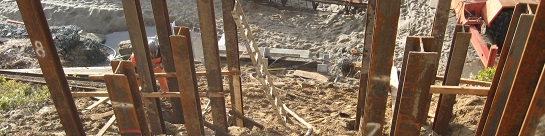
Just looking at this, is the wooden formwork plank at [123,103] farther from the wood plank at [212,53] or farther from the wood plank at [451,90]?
the wood plank at [451,90]

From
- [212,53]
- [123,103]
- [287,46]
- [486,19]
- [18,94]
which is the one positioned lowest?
[287,46]

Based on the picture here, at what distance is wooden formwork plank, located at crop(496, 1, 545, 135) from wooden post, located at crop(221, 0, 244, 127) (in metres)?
2.77

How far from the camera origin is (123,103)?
150 inches

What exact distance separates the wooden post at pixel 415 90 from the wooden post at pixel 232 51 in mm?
2085

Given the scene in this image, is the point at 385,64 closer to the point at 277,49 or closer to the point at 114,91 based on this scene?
the point at 114,91

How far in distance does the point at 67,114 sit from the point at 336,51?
7.11 metres

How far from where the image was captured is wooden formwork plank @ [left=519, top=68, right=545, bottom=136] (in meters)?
2.91

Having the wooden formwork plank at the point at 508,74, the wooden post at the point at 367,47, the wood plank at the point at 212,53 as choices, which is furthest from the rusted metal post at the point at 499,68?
the wood plank at the point at 212,53

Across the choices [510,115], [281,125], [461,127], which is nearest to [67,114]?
[281,125]

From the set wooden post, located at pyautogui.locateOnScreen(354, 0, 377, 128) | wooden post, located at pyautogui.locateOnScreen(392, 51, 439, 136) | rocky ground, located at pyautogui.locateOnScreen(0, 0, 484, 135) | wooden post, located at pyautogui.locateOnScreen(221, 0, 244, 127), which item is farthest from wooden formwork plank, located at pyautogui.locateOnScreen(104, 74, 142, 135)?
wooden post, located at pyautogui.locateOnScreen(354, 0, 377, 128)

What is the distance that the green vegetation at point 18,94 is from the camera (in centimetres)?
634

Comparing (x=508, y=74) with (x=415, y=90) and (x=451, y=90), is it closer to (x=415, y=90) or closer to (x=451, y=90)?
(x=451, y=90)

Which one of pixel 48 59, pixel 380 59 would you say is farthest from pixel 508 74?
pixel 48 59

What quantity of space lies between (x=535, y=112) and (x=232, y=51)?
10.1 feet
